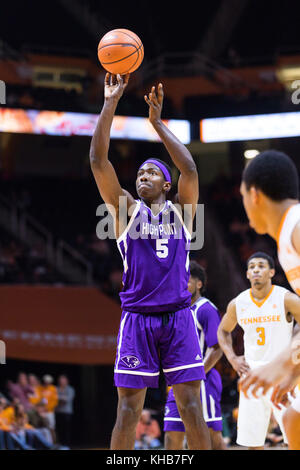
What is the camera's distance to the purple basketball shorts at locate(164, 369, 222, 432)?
18.4ft

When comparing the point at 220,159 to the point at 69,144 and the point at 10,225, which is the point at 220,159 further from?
the point at 10,225

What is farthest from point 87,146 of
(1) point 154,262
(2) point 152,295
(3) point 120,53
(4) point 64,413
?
(2) point 152,295

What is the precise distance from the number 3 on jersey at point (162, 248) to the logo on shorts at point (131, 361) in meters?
0.74

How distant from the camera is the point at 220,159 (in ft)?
74.1

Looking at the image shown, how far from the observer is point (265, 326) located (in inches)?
238

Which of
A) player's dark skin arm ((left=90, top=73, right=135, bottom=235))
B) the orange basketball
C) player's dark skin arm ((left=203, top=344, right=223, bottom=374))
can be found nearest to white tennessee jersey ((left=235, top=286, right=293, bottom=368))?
player's dark skin arm ((left=203, top=344, right=223, bottom=374))

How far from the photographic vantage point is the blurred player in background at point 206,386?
5613 mm

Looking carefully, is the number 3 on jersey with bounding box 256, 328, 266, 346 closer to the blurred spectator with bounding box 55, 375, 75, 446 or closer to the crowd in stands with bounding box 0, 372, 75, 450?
the crowd in stands with bounding box 0, 372, 75, 450

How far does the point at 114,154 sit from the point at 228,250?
22.2 ft

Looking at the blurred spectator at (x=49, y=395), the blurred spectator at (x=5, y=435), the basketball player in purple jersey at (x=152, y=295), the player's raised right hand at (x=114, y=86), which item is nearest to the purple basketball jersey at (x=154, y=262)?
the basketball player in purple jersey at (x=152, y=295)

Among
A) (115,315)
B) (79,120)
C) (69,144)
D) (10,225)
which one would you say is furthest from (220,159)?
(115,315)

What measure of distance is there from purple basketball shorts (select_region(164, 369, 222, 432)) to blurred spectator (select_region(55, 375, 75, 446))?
273 inches

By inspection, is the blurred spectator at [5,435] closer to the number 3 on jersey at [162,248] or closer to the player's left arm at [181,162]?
the number 3 on jersey at [162,248]

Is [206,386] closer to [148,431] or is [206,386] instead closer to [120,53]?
[120,53]
